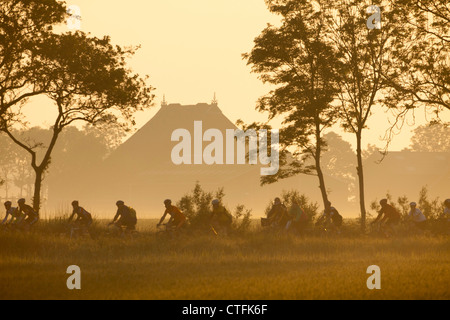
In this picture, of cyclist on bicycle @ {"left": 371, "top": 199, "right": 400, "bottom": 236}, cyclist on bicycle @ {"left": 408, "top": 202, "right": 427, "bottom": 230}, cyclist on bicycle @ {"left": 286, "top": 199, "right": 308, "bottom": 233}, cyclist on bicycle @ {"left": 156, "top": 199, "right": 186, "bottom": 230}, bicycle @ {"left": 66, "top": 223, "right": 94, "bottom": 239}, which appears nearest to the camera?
cyclist on bicycle @ {"left": 156, "top": 199, "right": 186, "bottom": 230}

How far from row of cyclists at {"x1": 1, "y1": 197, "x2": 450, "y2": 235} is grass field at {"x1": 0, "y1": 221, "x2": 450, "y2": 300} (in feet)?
1.98

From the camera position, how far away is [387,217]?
1038 inches

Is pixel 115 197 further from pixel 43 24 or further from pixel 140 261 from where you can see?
pixel 140 261

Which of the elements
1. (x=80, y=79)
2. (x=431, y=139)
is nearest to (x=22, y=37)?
(x=80, y=79)

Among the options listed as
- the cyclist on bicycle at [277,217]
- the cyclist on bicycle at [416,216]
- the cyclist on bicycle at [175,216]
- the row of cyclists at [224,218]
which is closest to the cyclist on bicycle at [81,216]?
the row of cyclists at [224,218]

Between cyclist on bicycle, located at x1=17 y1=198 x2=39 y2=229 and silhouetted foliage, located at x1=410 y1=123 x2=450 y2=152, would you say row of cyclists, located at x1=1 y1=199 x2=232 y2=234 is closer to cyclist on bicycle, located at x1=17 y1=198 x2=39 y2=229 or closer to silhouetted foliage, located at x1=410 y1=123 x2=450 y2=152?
cyclist on bicycle, located at x1=17 y1=198 x2=39 y2=229

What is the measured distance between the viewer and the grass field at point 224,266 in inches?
Result: 571

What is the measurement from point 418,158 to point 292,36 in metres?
67.0

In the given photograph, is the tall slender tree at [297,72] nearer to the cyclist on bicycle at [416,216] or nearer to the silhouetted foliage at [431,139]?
the cyclist on bicycle at [416,216]

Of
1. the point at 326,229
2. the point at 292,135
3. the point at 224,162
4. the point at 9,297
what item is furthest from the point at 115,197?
the point at 9,297

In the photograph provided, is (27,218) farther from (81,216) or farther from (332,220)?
(332,220)

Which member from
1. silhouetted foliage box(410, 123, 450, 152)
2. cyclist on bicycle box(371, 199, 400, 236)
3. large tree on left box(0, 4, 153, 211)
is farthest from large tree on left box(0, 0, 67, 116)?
silhouetted foliage box(410, 123, 450, 152)

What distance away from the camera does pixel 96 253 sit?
2081 centimetres

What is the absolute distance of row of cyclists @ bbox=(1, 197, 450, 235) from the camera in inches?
941
